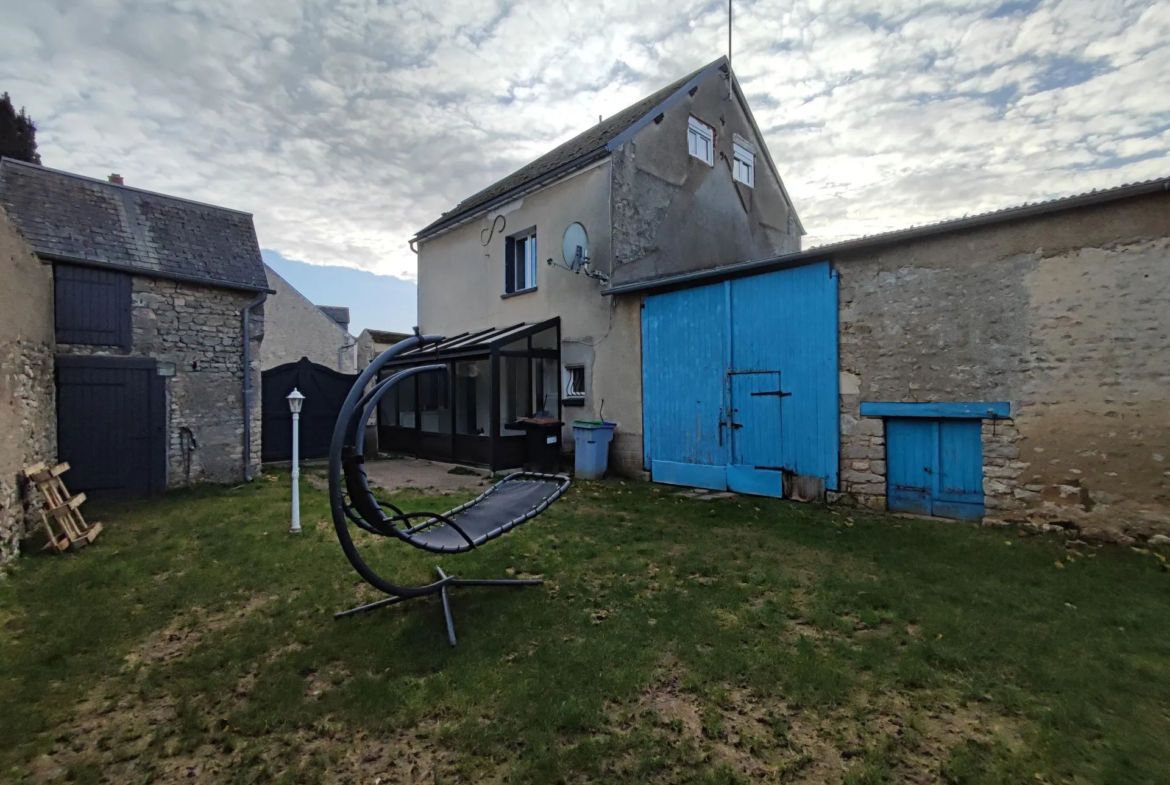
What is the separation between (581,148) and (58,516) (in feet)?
34.9

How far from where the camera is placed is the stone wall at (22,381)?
5.48 meters

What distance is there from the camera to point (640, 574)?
472cm

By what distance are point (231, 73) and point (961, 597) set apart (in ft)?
37.5

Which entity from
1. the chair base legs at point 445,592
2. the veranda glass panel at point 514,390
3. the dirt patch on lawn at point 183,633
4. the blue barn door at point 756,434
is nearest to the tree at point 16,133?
the veranda glass panel at point 514,390

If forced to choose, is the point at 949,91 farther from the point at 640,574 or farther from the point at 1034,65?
the point at 640,574

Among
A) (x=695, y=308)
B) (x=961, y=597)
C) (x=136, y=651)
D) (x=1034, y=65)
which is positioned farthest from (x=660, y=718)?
(x=1034, y=65)

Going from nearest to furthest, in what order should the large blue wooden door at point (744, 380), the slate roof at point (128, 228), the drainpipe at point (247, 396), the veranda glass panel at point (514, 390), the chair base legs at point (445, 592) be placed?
the chair base legs at point (445, 592) < the large blue wooden door at point (744, 380) < the slate roof at point (128, 228) < the drainpipe at point (247, 396) < the veranda glass panel at point (514, 390)

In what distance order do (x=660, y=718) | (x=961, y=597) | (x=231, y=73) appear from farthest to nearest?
(x=231, y=73), (x=961, y=597), (x=660, y=718)

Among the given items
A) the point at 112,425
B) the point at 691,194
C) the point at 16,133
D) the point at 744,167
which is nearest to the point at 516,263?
the point at 691,194

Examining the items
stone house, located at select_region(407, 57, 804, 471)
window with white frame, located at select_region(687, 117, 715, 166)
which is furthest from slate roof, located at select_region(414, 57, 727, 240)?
window with white frame, located at select_region(687, 117, 715, 166)

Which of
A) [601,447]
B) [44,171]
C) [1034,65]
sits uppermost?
[1034,65]

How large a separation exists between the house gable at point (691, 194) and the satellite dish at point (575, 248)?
2.20 feet

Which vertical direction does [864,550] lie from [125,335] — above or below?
below

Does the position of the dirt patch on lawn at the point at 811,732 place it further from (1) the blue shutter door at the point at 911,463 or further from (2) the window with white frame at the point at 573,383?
(2) the window with white frame at the point at 573,383
